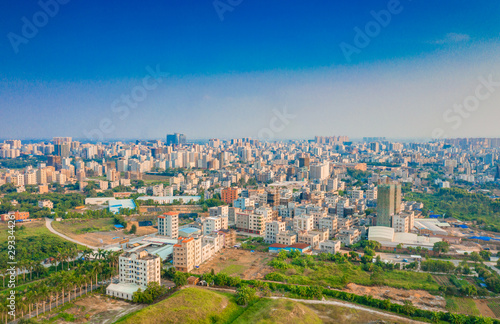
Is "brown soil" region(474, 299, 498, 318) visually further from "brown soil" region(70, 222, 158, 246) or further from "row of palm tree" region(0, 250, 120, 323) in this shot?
"brown soil" region(70, 222, 158, 246)

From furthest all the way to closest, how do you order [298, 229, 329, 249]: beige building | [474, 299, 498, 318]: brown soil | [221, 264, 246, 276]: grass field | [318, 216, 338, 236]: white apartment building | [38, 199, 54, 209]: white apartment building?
1. [38, 199, 54, 209]: white apartment building
2. [318, 216, 338, 236]: white apartment building
3. [298, 229, 329, 249]: beige building
4. [221, 264, 246, 276]: grass field
5. [474, 299, 498, 318]: brown soil

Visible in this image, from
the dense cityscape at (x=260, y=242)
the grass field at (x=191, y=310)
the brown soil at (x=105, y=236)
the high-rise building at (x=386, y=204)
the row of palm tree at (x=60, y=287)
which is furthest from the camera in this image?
the high-rise building at (x=386, y=204)

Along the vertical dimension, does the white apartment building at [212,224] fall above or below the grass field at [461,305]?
above

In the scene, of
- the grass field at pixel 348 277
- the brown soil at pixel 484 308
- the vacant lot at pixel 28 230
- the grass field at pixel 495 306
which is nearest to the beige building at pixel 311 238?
the grass field at pixel 348 277

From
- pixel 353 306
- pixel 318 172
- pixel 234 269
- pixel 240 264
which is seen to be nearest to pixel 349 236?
pixel 240 264

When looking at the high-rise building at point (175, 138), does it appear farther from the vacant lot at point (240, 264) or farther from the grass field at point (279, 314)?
the grass field at point (279, 314)

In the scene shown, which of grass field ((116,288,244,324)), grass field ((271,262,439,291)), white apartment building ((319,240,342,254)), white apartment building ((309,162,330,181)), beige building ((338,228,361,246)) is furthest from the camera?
white apartment building ((309,162,330,181))

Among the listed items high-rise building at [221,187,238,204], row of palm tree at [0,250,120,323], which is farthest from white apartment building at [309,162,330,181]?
row of palm tree at [0,250,120,323]
